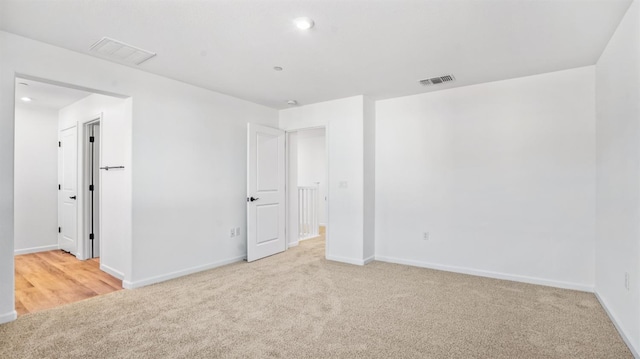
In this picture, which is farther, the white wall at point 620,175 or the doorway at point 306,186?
the doorway at point 306,186

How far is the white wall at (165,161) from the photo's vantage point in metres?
2.63

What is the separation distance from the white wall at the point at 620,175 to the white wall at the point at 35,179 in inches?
292

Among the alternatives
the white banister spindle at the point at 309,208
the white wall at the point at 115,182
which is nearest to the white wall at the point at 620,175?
the white wall at the point at 115,182

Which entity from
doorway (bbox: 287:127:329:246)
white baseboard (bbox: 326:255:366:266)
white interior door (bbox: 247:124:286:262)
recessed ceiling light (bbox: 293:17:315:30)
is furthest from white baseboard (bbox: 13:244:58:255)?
recessed ceiling light (bbox: 293:17:315:30)

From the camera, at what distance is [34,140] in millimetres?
5270

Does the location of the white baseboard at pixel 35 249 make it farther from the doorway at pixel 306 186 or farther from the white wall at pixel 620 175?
the white wall at pixel 620 175

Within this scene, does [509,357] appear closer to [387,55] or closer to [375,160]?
[387,55]

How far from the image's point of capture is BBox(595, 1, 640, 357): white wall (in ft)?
6.94

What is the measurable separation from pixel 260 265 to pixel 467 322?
8.85 feet

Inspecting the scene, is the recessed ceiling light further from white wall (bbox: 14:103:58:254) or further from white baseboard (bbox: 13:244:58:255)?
white baseboard (bbox: 13:244:58:255)

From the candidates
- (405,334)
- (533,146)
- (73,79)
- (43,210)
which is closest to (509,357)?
(405,334)

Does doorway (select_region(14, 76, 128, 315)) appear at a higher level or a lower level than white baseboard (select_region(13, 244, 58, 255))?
higher

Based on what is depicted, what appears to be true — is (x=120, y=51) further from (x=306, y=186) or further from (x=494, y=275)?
(x=494, y=275)

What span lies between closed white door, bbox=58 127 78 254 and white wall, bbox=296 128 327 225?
4.81 m
